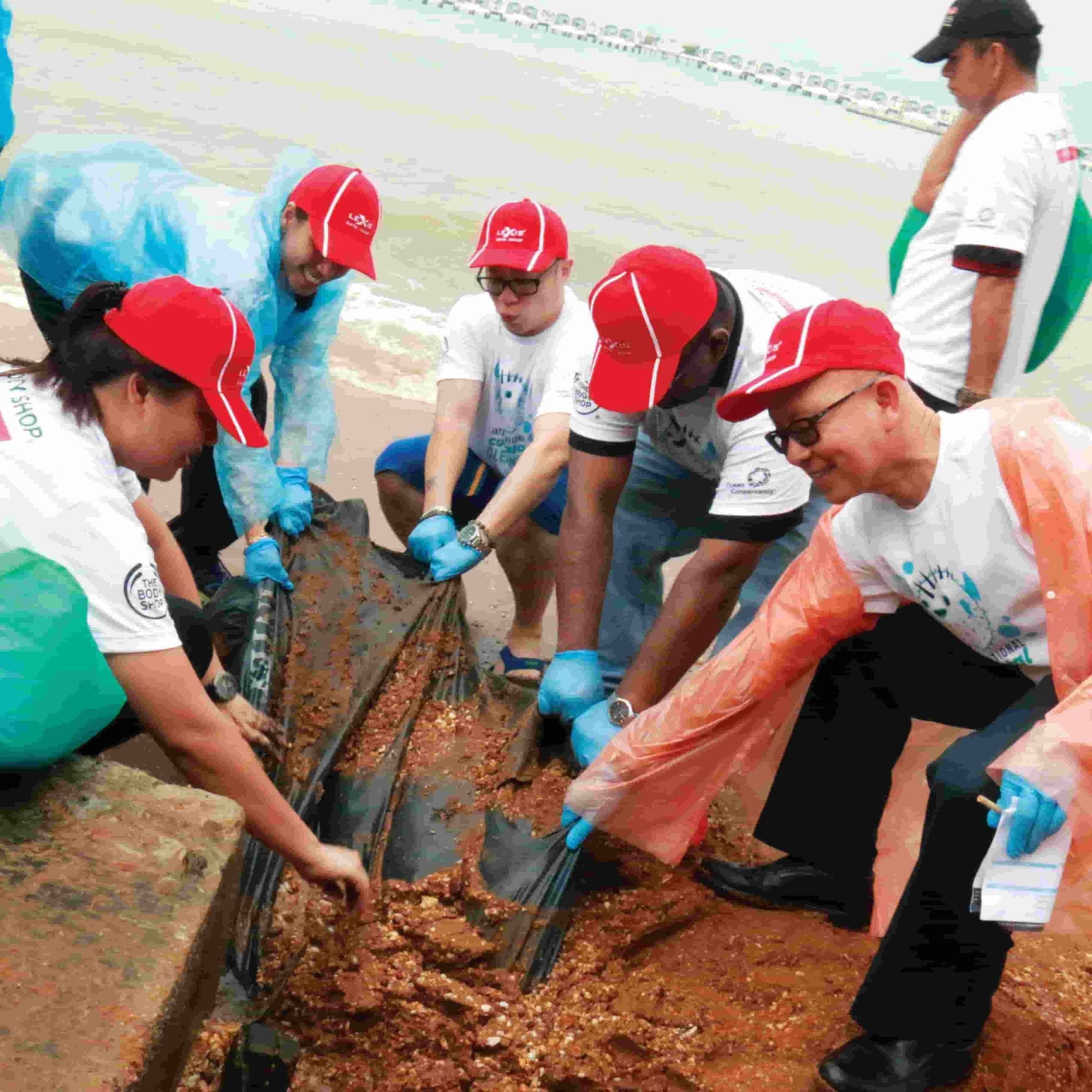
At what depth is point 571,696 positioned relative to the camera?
250 centimetres

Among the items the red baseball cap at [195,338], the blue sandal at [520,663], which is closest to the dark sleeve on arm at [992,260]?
the blue sandal at [520,663]

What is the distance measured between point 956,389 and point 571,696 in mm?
1278

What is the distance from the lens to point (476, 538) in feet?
9.35

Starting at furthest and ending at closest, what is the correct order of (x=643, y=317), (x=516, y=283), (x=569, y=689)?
(x=516, y=283) → (x=569, y=689) → (x=643, y=317)

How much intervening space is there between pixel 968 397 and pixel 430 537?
4.49ft

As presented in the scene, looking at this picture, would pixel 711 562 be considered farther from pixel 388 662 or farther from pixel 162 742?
pixel 162 742

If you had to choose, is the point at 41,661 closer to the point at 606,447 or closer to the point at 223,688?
the point at 223,688

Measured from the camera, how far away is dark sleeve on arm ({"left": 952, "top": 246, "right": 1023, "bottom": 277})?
2.71 meters

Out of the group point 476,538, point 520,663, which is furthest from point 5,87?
point 520,663

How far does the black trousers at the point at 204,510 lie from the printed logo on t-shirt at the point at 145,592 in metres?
1.37

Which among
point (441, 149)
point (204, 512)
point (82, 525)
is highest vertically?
point (82, 525)

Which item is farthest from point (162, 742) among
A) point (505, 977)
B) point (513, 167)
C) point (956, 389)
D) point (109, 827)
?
point (513, 167)

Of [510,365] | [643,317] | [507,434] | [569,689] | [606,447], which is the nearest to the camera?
[643,317]

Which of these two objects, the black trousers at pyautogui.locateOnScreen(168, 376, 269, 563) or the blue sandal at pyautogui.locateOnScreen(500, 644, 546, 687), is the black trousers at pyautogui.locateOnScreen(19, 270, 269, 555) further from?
the blue sandal at pyautogui.locateOnScreen(500, 644, 546, 687)
